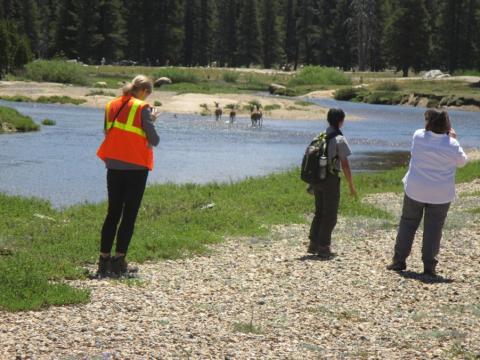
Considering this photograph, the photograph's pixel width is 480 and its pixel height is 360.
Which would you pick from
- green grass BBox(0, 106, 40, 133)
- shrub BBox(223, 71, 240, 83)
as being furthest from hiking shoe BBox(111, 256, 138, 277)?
shrub BBox(223, 71, 240, 83)

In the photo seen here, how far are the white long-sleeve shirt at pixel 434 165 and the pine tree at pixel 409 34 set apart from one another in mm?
104289

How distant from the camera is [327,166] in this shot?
12094 mm

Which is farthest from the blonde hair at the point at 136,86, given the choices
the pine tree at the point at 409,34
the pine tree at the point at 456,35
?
the pine tree at the point at 456,35

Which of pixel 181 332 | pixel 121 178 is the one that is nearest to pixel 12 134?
pixel 121 178

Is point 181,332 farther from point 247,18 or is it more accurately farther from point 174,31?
point 247,18

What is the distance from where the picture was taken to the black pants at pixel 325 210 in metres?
12.3

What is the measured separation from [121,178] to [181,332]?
2772mm

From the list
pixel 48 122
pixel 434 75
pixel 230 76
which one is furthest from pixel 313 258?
pixel 230 76

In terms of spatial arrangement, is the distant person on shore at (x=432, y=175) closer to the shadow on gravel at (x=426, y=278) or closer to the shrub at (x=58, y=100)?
the shadow on gravel at (x=426, y=278)

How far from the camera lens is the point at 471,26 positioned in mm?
115625

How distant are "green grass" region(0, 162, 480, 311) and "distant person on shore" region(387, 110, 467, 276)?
3319 millimetres

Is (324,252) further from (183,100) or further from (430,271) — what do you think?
(183,100)

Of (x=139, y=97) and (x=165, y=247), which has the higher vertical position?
(x=139, y=97)

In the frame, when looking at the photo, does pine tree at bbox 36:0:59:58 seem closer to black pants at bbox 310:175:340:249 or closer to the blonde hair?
black pants at bbox 310:175:340:249
